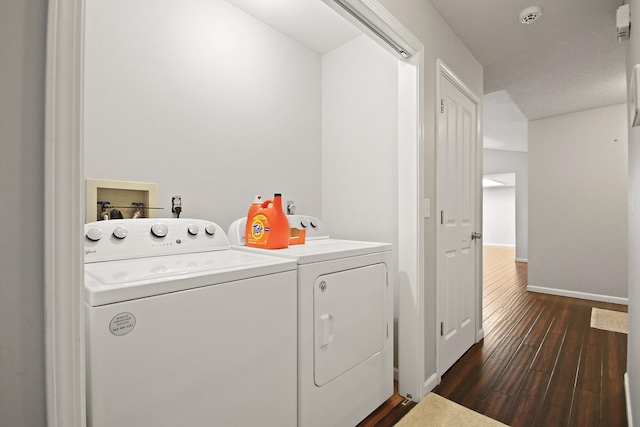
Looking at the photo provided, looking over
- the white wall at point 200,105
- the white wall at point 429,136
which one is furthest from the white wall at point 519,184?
the white wall at point 200,105

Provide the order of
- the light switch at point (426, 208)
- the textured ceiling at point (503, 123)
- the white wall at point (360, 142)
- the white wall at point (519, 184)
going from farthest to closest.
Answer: the white wall at point (519, 184) → the textured ceiling at point (503, 123) → the white wall at point (360, 142) → the light switch at point (426, 208)

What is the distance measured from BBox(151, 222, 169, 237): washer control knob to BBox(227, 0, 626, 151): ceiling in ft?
4.95

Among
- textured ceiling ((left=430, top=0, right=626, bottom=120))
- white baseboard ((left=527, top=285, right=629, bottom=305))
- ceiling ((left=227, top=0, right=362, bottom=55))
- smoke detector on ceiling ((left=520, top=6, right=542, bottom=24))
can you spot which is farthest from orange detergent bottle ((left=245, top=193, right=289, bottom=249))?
white baseboard ((left=527, top=285, right=629, bottom=305))

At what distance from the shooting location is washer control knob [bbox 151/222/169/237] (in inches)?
55.2

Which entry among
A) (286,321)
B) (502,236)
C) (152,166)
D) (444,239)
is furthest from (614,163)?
(502,236)

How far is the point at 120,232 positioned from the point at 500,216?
10.4 meters

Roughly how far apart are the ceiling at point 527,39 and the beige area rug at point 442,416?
8.16 ft

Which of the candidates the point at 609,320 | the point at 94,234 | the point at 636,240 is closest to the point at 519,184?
the point at 609,320

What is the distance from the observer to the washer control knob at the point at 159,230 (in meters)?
1.40

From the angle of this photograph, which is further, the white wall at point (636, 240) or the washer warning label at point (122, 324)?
the white wall at point (636, 240)

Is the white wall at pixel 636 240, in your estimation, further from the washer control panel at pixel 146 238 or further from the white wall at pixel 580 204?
the white wall at pixel 580 204

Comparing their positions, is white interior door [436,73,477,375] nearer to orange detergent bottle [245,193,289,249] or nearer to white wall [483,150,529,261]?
orange detergent bottle [245,193,289,249]

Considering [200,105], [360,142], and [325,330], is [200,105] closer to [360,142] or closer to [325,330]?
[360,142]

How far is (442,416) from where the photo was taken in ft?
5.49
